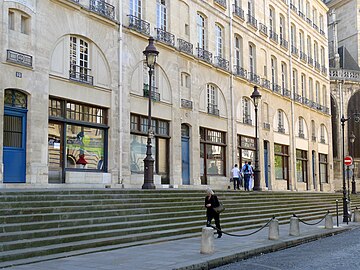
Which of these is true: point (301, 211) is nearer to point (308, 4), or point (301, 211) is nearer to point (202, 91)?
point (202, 91)

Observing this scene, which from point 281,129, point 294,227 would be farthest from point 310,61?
point 294,227

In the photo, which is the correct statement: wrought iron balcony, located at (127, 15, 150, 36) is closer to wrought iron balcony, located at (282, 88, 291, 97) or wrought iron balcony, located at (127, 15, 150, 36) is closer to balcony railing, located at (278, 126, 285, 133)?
balcony railing, located at (278, 126, 285, 133)

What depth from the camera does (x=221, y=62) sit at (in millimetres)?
29781

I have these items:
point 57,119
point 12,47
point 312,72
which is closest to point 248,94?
point 312,72

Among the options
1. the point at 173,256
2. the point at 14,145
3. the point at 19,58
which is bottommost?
the point at 173,256

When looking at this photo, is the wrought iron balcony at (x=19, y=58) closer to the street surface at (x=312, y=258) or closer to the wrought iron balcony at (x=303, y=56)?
the street surface at (x=312, y=258)

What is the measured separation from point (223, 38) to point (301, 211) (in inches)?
452

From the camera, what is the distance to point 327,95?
154 ft

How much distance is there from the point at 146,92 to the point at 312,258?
1342cm

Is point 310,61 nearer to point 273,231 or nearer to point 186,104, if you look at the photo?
point 186,104

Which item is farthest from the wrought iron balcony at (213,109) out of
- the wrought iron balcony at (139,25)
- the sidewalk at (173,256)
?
the sidewalk at (173,256)

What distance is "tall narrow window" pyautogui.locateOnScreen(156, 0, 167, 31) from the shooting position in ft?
82.5

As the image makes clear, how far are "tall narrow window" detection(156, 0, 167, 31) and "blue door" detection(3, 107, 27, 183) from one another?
9718 millimetres

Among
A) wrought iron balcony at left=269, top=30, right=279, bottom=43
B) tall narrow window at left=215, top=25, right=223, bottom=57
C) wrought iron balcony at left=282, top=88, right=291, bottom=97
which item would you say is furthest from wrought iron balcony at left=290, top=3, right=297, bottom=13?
tall narrow window at left=215, top=25, right=223, bottom=57
